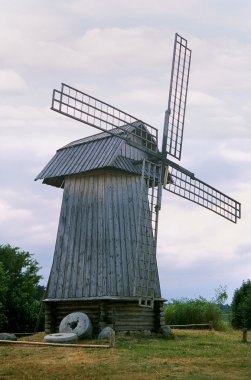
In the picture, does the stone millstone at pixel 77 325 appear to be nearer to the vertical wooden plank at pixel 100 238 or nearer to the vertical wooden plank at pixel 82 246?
the vertical wooden plank at pixel 82 246

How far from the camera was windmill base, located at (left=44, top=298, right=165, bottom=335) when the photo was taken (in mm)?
20734

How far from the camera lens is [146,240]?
22.2 m

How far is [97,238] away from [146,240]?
189cm

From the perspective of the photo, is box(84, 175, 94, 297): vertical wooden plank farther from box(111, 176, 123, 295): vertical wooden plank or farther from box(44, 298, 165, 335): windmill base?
box(111, 176, 123, 295): vertical wooden plank

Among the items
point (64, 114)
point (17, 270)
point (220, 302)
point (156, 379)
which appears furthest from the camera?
point (220, 302)

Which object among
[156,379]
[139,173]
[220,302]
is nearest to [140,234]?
[139,173]

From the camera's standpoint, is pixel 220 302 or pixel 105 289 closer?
pixel 105 289

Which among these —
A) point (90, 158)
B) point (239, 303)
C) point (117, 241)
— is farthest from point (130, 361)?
point (239, 303)

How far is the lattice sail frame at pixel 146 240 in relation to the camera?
20922 mm

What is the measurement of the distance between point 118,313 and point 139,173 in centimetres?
→ 548

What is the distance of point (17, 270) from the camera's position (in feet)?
96.0

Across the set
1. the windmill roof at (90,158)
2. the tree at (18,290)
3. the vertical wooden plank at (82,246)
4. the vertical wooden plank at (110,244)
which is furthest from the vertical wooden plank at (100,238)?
the tree at (18,290)

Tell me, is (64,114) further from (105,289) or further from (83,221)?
(105,289)

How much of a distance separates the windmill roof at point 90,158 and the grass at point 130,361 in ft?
21.5
